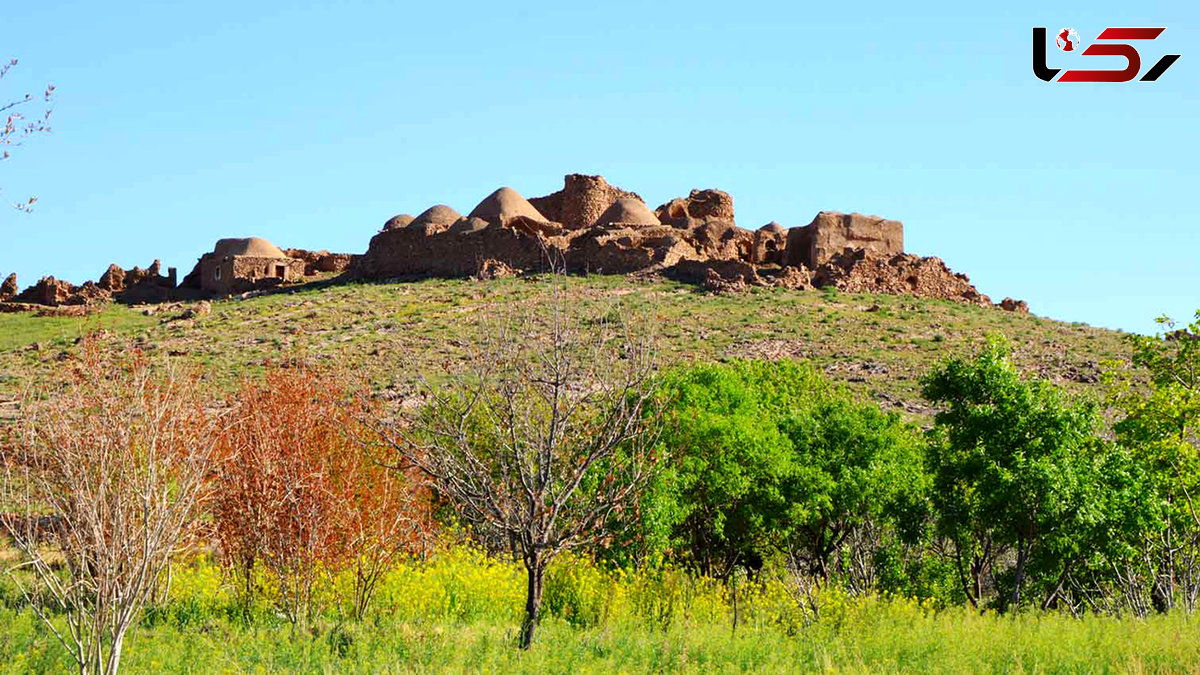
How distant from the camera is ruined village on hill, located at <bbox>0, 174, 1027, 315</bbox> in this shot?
58281mm

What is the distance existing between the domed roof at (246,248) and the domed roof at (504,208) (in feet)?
39.5

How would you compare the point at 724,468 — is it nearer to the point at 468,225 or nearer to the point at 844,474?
the point at 844,474

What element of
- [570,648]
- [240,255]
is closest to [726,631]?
[570,648]

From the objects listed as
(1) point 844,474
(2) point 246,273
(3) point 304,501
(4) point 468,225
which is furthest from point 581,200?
(3) point 304,501

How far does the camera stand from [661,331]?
41062 millimetres

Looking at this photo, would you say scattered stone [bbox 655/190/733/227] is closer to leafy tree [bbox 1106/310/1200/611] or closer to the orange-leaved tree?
leafy tree [bbox 1106/310/1200/611]

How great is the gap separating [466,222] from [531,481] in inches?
2099

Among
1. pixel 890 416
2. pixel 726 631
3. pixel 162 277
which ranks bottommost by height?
pixel 726 631

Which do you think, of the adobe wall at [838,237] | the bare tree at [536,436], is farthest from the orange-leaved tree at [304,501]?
the adobe wall at [838,237]

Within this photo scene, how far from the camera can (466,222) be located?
65.5m

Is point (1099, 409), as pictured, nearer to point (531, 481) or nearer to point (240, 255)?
point (531, 481)

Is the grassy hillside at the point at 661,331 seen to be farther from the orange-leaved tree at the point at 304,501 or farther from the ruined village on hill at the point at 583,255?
the orange-leaved tree at the point at 304,501

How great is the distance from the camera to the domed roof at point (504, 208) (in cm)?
6688

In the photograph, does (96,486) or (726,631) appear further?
(726,631)
